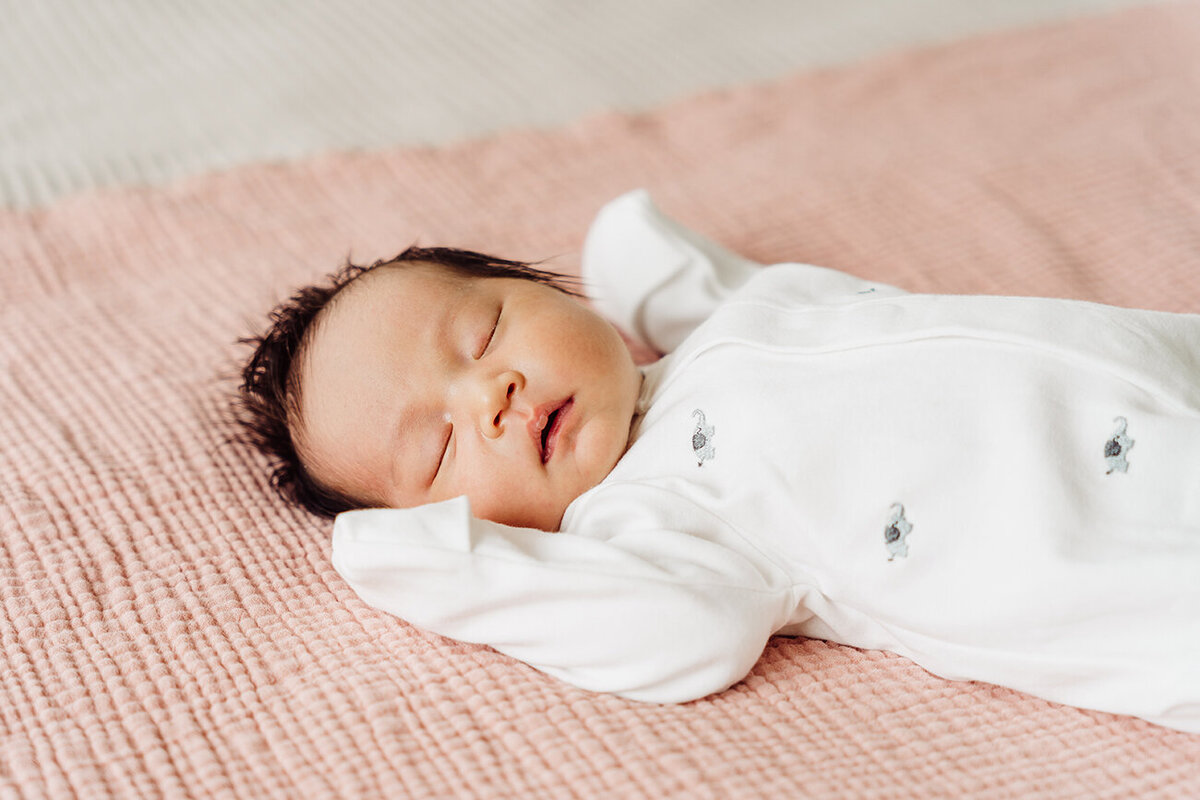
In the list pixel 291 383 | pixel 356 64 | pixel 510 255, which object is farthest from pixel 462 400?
pixel 356 64

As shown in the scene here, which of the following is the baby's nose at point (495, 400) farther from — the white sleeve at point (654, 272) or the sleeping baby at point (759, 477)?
the white sleeve at point (654, 272)

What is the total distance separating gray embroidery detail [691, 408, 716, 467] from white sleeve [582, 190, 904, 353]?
0.32 metres

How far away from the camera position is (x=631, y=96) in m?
2.08

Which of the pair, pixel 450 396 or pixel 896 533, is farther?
pixel 450 396

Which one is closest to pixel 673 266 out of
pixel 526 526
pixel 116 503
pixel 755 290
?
pixel 755 290

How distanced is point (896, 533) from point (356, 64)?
1.60 meters

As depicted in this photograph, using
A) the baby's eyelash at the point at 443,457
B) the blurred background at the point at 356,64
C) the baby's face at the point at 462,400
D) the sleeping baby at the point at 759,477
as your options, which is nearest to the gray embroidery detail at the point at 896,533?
the sleeping baby at the point at 759,477

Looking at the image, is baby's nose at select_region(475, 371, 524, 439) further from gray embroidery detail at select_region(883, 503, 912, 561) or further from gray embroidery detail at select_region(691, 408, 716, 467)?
gray embroidery detail at select_region(883, 503, 912, 561)

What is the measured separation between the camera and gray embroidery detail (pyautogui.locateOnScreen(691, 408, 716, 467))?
107cm

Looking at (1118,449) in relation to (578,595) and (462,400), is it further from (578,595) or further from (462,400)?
(462,400)

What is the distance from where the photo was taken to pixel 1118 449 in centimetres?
93

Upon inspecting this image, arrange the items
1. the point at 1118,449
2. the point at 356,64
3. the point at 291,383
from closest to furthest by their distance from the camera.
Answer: the point at 1118,449 → the point at 291,383 → the point at 356,64

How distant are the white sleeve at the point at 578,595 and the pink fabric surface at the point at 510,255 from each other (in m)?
0.03

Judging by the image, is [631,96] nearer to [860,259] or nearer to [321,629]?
[860,259]
